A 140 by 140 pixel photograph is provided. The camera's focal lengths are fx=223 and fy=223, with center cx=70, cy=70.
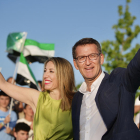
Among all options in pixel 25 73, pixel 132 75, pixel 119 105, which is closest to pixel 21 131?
pixel 25 73

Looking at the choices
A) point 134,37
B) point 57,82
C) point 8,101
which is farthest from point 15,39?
point 134,37

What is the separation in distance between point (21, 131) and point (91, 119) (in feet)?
11.4

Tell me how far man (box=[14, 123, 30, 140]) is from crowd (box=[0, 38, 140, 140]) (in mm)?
2545

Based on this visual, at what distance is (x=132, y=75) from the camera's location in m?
1.49

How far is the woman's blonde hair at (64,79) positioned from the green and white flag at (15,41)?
4.24m

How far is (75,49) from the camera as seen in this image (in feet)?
7.73

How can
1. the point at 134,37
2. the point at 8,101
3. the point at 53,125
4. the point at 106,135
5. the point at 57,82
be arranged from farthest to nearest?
the point at 134,37
the point at 8,101
the point at 57,82
the point at 53,125
the point at 106,135

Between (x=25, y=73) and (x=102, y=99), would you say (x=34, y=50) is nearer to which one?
(x=25, y=73)

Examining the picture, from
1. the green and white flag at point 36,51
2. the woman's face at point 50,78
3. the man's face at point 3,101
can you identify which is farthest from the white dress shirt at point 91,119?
the green and white flag at point 36,51

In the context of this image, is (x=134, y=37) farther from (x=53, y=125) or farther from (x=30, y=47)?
(x=53, y=125)

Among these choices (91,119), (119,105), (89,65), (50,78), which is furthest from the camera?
(50,78)

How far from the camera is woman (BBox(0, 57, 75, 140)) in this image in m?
2.51

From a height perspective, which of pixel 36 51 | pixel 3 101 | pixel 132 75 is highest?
pixel 36 51

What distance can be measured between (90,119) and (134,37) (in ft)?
51.0
